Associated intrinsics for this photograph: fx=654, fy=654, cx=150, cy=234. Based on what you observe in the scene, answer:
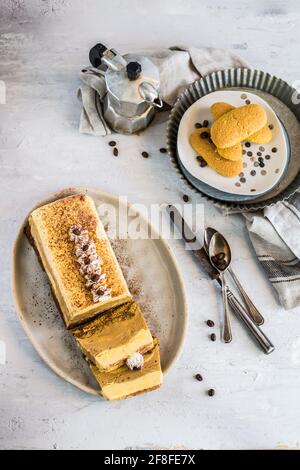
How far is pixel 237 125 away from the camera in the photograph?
80.0 inches

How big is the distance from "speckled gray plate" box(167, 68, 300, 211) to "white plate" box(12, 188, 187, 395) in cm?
24

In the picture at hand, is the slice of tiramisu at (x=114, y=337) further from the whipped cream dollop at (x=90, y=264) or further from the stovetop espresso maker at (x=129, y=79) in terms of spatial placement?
the stovetop espresso maker at (x=129, y=79)

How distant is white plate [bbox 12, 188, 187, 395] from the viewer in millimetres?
2027

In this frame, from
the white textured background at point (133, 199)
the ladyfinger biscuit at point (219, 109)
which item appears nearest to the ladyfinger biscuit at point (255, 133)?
the ladyfinger biscuit at point (219, 109)

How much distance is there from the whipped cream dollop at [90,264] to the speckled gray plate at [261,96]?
40cm

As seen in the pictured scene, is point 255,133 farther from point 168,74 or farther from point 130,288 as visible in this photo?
point 130,288

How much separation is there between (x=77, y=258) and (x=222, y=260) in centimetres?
48

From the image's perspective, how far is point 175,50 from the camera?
2.26 metres

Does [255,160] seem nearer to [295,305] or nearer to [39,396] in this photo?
[295,305]

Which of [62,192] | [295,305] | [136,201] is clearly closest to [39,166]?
[62,192]

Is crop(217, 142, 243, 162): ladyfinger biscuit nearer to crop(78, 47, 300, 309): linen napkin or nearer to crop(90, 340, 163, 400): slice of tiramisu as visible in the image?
crop(78, 47, 300, 309): linen napkin

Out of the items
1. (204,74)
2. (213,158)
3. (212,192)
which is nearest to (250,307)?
(212,192)

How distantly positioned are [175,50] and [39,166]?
24.3 inches

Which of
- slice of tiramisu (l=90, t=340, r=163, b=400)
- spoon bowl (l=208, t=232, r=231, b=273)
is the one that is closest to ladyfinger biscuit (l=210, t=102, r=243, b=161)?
spoon bowl (l=208, t=232, r=231, b=273)
